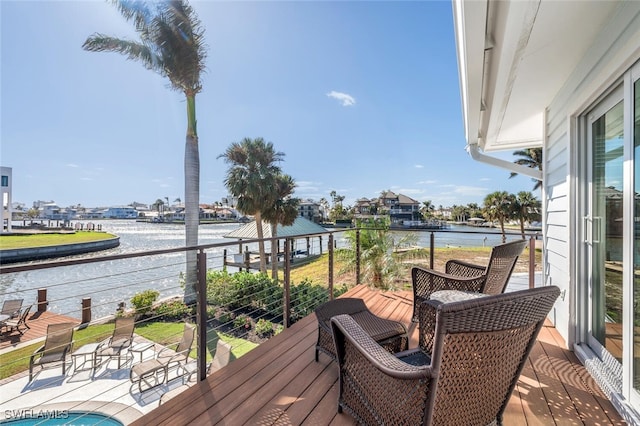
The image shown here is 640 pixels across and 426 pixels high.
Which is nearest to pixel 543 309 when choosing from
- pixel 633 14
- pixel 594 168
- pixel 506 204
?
pixel 633 14

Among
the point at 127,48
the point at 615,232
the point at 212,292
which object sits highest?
the point at 127,48

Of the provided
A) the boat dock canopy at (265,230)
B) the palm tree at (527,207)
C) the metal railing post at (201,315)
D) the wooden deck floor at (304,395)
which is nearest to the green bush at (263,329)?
the wooden deck floor at (304,395)

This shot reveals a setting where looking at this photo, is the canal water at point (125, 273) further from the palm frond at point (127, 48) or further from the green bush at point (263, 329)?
the palm frond at point (127, 48)

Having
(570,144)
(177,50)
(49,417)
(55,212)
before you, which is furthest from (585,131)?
(55,212)

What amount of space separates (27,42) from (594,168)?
18.7 m

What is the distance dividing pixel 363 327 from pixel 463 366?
1068 millimetres

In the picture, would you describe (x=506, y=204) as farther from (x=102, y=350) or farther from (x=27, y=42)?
(x=27, y=42)

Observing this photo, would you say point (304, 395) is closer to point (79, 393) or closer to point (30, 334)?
point (79, 393)

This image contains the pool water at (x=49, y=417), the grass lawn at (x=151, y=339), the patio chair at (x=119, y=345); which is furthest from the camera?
the grass lawn at (x=151, y=339)

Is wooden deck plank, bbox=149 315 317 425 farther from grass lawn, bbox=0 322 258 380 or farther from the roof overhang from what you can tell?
grass lawn, bbox=0 322 258 380

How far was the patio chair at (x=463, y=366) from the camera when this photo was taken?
39.8 inches

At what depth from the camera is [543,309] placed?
1120 millimetres

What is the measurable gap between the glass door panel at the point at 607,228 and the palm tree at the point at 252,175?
1448 cm

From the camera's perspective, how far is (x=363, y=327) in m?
2.11
